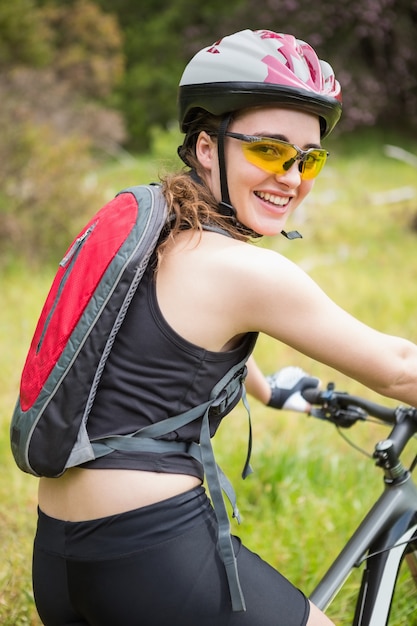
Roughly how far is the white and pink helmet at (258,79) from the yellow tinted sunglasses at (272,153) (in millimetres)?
90

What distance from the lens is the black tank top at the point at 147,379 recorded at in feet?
5.28

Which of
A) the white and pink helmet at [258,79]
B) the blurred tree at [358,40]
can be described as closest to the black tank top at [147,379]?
the white and pink helmet at [258,79]

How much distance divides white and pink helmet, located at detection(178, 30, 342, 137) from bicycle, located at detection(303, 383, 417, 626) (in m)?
0.86

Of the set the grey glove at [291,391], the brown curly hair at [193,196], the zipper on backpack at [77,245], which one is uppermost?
the brown curly hair at [193,196]

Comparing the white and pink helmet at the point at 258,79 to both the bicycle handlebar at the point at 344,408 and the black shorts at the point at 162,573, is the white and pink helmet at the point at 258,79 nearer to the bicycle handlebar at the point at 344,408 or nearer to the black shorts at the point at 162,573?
the bicycle handlebar at the point at 344,408

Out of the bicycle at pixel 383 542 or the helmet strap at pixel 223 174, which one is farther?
the bicycle at pixel 383 542

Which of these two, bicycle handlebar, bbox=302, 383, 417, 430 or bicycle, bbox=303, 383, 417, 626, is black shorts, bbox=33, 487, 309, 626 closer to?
bicycle, bbox=303, 383, 417, 626

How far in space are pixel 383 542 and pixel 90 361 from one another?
3.18ft

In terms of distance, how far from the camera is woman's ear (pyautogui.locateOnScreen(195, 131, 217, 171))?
1.88 meters

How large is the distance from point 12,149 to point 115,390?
680 centimetres

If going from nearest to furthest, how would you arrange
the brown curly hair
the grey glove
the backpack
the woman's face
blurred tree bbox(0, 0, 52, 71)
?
1. the backpack
2. the brown curly hair
3. the woman's face
4. the grey glove
5. blurred tree bbox(0, 0, 52, 71)

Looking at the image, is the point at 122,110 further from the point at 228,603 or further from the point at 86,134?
the point at 228,603

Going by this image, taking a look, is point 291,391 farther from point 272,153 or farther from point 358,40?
point 358,40

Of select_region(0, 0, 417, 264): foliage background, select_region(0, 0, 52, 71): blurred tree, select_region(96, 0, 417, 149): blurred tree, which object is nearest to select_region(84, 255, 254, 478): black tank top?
select_region(0, 0, 417, 264): foliage background
